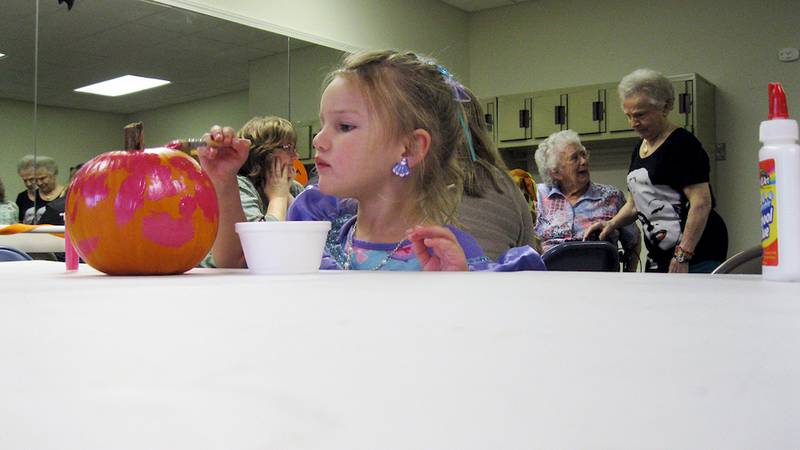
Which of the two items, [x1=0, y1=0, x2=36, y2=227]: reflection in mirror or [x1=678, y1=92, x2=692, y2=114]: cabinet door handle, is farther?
[x1=678, y1=92, x2=692, y2=114]: cabinet door handle

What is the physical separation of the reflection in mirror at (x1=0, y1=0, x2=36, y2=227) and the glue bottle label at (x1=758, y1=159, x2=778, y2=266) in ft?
10.8

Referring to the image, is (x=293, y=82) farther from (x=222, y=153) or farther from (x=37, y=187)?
(x=222, y=153)

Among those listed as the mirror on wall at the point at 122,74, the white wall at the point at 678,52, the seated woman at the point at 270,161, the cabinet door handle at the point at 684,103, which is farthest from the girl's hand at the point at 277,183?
the white wall at the point at 678,52

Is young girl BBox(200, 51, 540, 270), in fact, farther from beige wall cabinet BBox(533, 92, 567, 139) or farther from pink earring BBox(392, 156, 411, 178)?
beige wall cabinet BBox(533, 92, 567, 139)

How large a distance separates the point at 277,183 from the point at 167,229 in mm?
1786

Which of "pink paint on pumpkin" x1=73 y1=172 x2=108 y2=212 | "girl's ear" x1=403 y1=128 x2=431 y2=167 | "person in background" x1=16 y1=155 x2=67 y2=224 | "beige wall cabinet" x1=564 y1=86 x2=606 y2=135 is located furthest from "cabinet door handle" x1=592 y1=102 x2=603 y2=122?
"pink paint on pumpkin" x1=73 y1=172 x2=108 y2=212

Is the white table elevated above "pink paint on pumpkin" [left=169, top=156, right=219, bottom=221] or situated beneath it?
situated beneath

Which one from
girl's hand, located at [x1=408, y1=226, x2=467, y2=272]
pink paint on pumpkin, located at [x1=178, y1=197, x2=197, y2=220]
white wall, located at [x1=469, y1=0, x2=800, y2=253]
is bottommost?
girl's hand, located at [x1=408, y1=226, x2=467, y2=272]

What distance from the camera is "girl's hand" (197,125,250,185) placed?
114cm

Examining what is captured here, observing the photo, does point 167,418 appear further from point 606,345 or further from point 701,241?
point 701,241

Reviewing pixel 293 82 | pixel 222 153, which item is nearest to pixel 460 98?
pixel 222 153

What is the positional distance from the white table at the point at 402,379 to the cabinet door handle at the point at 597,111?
4895 mm

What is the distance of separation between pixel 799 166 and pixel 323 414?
24.9 inches

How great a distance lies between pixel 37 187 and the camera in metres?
3.28
